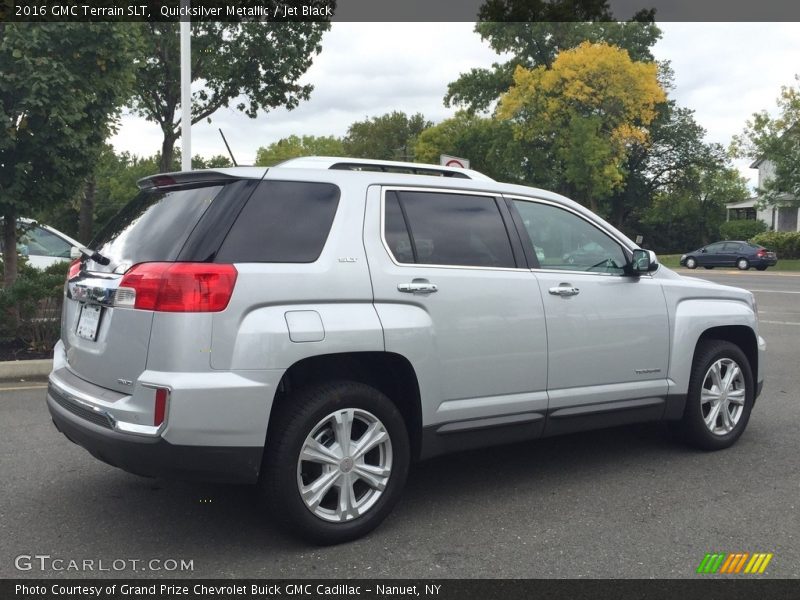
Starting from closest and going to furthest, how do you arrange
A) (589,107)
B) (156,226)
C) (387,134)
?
(156,226) → (589,107) → (387,134)

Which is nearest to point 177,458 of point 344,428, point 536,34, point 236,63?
point 344,428

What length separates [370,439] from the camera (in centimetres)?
389

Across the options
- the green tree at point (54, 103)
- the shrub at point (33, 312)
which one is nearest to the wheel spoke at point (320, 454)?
the shrub at point (33, 312)

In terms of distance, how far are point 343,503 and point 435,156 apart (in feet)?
185

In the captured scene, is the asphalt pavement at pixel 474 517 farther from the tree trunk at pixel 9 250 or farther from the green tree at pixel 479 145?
the green tree at pixel 479 145

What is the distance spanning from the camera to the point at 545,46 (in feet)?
172

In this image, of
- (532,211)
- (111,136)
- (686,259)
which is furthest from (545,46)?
(532,211)

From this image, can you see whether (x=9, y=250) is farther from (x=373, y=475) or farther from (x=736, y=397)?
(x=736, y=397)

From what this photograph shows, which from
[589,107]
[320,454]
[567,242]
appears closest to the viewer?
[320,454]

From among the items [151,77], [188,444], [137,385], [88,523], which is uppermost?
[151,77]

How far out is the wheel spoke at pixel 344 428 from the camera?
378 cm

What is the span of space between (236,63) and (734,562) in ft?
75.5

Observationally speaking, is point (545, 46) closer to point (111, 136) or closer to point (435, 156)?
point (435, 156)

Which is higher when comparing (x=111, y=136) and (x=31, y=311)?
(x=111, y=136)
